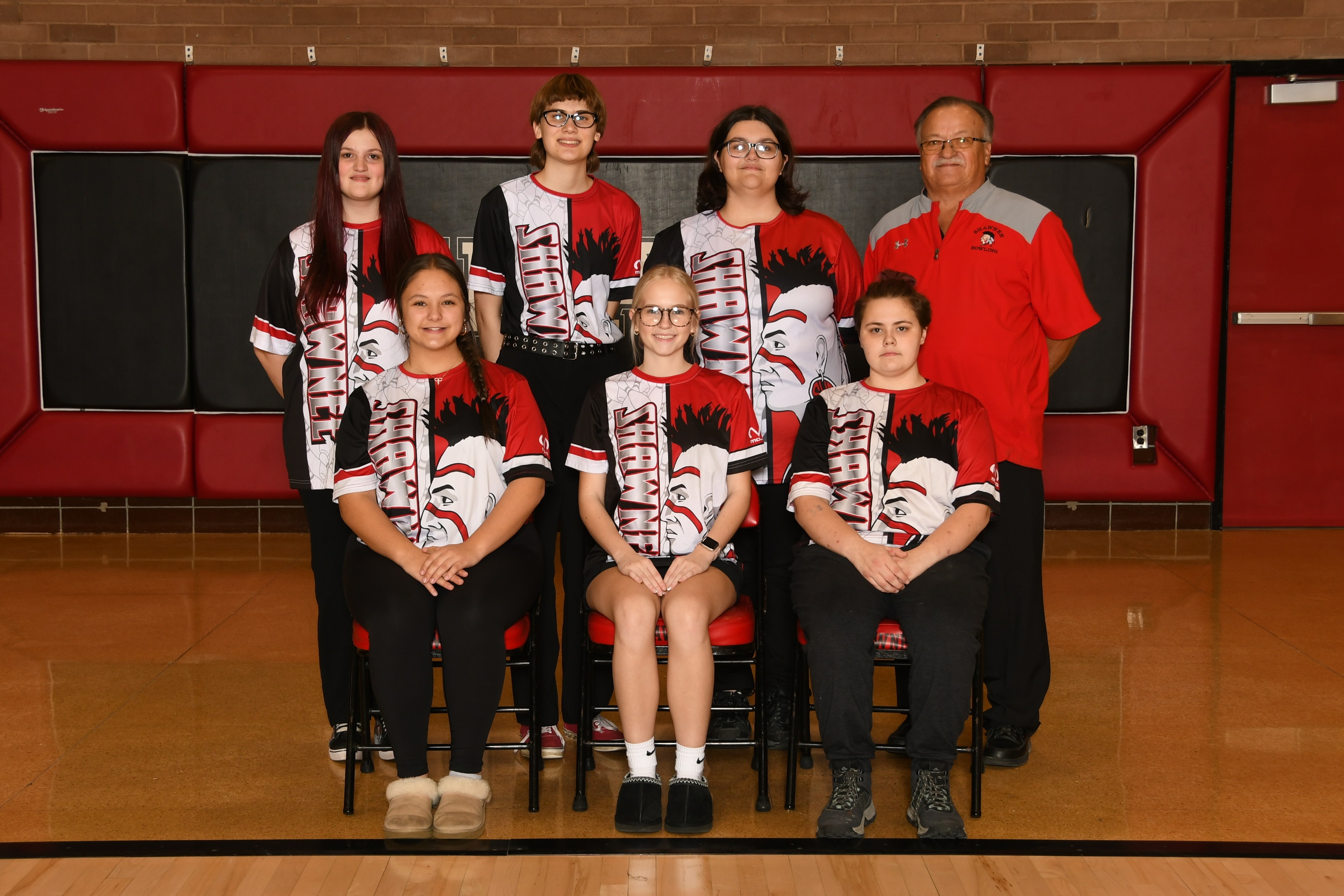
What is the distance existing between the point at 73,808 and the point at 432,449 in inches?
42.0

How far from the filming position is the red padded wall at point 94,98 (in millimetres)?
5047

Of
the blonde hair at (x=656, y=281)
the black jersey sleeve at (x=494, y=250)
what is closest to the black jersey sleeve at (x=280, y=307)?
the black jersey sleeve at (x=494, y=250)

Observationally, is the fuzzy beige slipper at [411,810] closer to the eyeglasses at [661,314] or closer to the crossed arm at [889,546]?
the crossed arm at [889,546]

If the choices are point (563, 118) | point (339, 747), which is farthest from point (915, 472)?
point (339, 747)

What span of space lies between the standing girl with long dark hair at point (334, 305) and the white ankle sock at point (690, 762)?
2.73ft

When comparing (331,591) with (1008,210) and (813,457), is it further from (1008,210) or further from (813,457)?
(1008,210)

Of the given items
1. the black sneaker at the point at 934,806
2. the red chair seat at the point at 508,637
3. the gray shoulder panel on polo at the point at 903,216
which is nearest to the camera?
the black sneaker at the point at 934,806

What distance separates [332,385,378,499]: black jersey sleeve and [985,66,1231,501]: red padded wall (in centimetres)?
369

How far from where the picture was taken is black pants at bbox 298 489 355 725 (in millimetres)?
2607

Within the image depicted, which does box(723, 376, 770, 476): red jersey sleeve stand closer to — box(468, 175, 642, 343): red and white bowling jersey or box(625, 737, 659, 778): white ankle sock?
box(468, 175, 642, 343): red and white bowling jersey

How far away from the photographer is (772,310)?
262 cm

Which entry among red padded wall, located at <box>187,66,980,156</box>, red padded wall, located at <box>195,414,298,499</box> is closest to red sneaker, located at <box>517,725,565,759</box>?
red padded wall, located at <box>195,414,298,499</box>

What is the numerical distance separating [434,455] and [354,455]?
17cm

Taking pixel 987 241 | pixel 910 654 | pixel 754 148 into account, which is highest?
pixel 754 148
